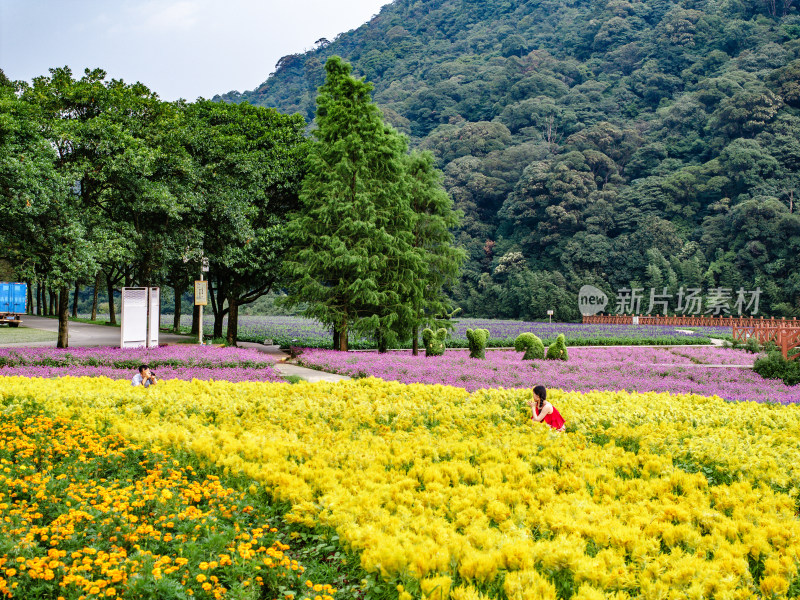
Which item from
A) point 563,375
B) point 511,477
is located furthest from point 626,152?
point 511,477

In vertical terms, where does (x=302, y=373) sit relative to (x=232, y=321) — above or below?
below

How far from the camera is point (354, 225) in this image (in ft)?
68.1

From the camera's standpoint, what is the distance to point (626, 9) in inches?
3981

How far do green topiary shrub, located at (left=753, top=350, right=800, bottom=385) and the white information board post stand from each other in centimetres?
1898

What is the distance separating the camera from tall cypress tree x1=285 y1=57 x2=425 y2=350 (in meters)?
21.2

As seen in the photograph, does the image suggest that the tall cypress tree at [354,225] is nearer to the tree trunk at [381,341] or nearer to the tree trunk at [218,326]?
the tree trunk at [381,341]

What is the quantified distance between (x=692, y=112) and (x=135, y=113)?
2707 inches

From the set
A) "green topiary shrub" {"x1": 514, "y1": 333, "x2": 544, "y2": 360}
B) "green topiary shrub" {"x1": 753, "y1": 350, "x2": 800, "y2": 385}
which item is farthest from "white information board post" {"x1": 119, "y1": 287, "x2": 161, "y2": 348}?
"green topiary shrub" {"x1": 753, "y1": 350, "x2": 800, "y2": 385}

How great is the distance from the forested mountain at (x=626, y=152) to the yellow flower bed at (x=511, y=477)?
107 ft

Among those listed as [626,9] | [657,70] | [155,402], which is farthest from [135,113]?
[626,9]

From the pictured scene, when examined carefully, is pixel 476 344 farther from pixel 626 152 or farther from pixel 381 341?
pixel 626 152

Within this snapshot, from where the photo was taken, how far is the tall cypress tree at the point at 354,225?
21.2 meters

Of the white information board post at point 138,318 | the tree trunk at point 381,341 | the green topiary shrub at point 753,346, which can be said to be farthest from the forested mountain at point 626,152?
the green topiary shrub at point 753,346

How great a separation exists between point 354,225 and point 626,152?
201ft
